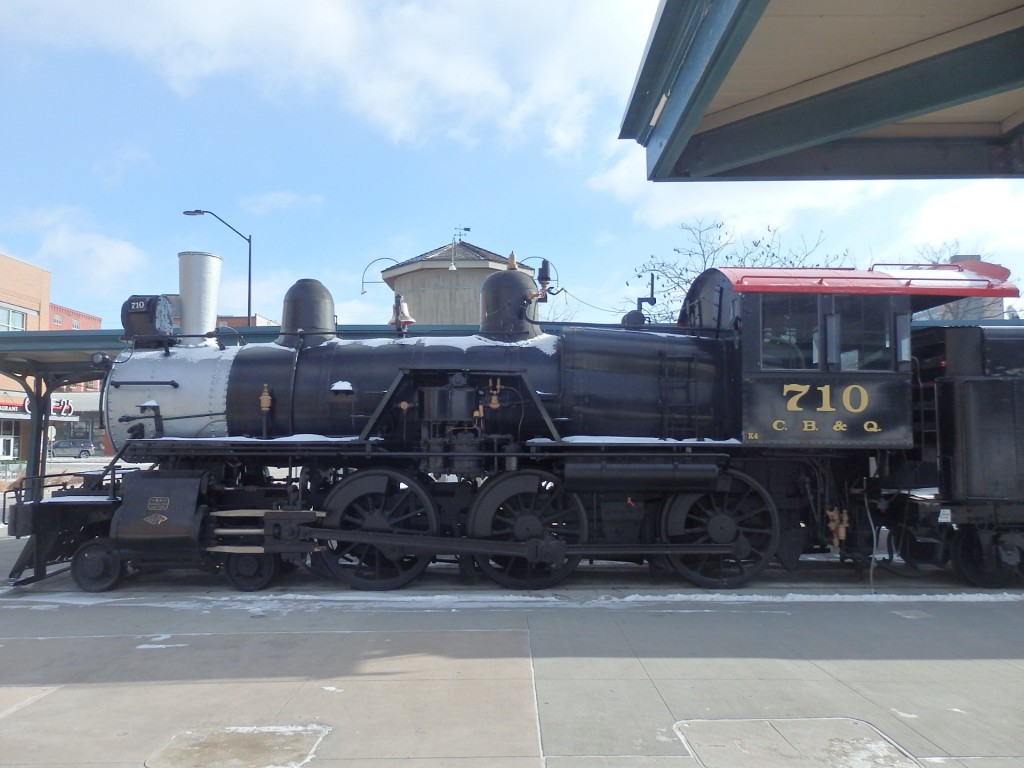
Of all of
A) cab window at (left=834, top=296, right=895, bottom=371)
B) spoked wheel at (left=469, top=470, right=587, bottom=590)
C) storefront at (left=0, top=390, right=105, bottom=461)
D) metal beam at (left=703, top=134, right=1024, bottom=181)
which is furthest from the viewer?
storefront at (left=0, top=390, right=105, bottom=461)

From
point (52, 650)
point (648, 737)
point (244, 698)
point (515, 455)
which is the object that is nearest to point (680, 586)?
point (515, 455)

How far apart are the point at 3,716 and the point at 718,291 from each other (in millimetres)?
7950

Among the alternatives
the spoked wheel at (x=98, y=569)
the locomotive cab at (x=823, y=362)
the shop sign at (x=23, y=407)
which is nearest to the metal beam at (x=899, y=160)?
the locomotive cab at (x=823, y=362)

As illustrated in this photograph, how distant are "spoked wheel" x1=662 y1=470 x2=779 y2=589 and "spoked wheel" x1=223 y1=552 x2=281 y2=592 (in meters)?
4.43

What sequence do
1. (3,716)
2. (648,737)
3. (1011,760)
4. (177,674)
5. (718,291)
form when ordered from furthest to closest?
(718,291) → (177,674) → (3,716) → (648,737) → (1011,760)

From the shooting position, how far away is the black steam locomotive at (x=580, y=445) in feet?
27.6

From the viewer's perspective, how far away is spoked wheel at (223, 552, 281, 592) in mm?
8750

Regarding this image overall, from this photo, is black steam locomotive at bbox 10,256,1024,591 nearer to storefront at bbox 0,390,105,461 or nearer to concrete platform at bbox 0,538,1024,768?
concrete platform at bbox 0,538,1024,768

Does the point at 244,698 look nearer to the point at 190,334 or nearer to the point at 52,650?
the point at 52,650

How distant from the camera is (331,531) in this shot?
860 centimetres

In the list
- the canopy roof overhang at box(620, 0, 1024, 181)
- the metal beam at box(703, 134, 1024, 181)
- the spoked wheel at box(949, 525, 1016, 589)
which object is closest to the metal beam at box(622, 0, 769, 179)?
the canopy roof overhang at box(620, 0, 1024, 181)

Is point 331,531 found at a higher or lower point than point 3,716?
higher

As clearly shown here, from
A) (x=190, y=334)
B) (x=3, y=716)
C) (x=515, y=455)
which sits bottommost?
(x=3, y=716)

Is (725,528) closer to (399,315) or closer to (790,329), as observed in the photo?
(790,329)
